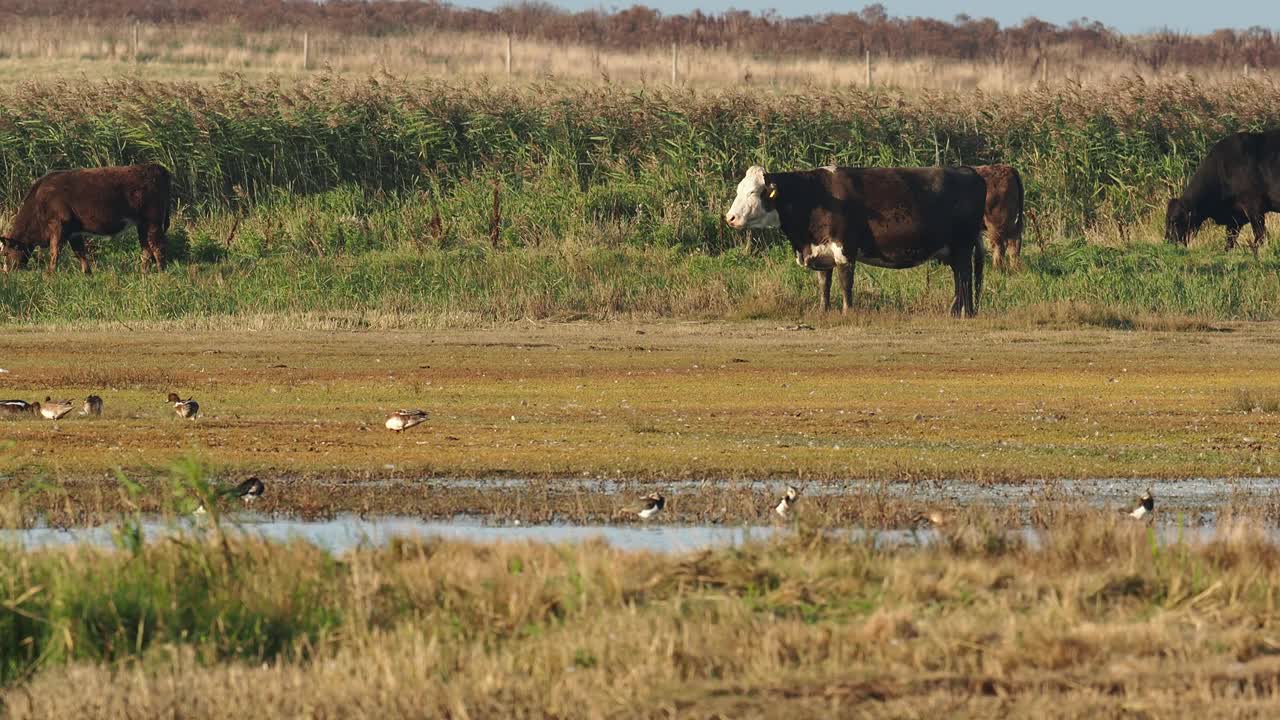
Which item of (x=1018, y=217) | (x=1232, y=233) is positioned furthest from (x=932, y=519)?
(x=1232, y=233)

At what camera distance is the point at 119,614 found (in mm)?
7094

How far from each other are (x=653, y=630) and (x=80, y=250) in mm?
21216

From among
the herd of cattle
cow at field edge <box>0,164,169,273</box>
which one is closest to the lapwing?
the herd of cattle

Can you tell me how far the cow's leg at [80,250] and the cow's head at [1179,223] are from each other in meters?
14.8

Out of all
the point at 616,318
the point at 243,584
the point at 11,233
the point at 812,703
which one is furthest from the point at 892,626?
the point at 11,233

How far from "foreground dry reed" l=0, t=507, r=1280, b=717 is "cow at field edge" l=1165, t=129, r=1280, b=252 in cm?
2087

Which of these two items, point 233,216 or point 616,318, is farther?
point 233,216

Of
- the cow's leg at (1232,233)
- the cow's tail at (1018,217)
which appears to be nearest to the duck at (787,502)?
the cow's tail at (1018,217)

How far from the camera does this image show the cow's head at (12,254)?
26.2 metres

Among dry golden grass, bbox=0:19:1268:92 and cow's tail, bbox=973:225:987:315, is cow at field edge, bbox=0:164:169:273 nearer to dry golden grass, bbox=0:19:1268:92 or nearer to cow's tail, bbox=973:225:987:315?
cow's tail, bbox=973:225:987:315

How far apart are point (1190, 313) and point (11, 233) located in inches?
591

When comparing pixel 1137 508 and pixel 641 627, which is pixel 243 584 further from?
pixel 1137 508

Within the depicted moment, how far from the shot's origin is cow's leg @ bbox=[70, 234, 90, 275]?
86.3ft

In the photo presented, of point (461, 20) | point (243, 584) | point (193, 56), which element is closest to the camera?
point (243, 584)
